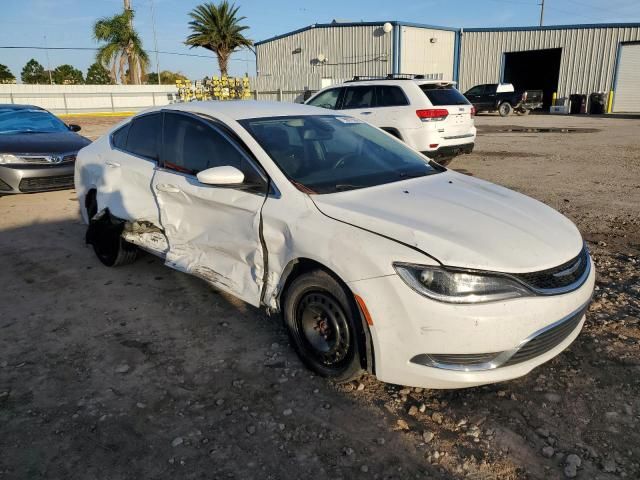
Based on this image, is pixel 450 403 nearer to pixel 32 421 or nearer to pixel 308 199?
pixel 308 199

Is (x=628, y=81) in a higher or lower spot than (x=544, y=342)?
higher

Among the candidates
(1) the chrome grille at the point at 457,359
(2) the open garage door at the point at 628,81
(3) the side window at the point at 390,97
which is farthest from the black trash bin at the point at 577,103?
(1) the chrome grille at the point at 457,359

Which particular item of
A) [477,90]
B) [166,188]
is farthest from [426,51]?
[166,188]

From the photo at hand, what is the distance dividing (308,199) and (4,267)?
143 inches

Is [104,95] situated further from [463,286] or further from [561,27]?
[463,286]

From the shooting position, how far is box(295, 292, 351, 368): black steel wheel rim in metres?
2.77

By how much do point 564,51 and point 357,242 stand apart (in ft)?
110

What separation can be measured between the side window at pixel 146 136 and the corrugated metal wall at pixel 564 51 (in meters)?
32.0

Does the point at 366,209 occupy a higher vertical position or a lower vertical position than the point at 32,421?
higher

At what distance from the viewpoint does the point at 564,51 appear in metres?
30.4

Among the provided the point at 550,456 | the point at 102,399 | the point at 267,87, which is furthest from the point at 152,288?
the point at 267,87

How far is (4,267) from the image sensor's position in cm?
489

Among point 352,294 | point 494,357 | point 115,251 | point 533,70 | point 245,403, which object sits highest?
point 533,70

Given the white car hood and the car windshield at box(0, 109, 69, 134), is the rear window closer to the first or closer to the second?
the white car hood
